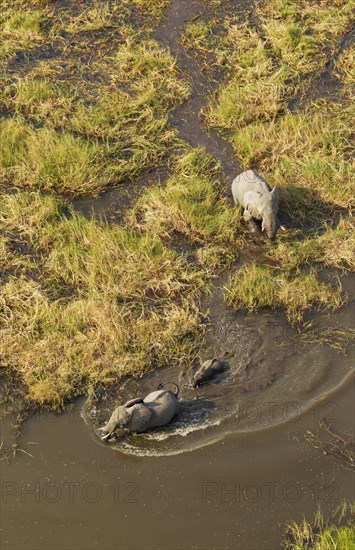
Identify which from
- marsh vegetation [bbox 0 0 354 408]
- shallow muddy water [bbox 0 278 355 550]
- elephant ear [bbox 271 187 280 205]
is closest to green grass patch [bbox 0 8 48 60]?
marsh vegetation [bbox 0 0 354 408]

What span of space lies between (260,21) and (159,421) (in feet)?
26.7

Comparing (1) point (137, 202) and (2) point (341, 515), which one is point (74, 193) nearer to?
(1) point (137, 202)

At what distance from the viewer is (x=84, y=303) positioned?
30.0 feet

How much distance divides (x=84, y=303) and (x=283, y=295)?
7.39 feet

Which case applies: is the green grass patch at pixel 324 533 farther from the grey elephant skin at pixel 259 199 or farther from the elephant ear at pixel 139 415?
the grey elephant skin at pixel 259 199

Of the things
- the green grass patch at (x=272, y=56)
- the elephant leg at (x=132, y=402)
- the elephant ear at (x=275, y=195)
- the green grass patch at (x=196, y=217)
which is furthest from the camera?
the green grass patch at (x=272, y=56)

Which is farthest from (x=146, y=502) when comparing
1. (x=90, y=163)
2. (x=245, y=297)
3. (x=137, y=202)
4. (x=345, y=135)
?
(x=345, y=135)

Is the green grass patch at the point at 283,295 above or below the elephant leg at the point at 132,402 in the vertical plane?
above

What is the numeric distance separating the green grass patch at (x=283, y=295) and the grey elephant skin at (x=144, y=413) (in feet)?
5.76

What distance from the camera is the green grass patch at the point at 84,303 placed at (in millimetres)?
8617

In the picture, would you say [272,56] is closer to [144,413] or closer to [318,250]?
[318,250]

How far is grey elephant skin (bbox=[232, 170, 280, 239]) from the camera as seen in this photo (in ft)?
32.3

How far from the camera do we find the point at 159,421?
7.92 metres

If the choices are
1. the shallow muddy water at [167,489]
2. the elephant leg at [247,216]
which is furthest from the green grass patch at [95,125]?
the shallow muddy water at [167,489]
